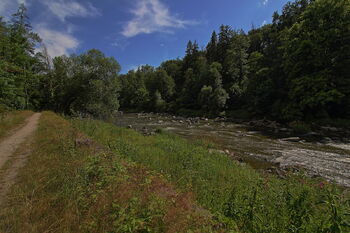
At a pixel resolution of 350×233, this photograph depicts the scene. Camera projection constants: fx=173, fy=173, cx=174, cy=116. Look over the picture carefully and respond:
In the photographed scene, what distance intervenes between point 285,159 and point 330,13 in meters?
23.7

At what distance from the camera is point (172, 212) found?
9.12 ft

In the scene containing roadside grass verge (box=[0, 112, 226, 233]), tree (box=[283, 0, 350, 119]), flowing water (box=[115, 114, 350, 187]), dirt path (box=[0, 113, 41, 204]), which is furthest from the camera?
tree (box=[283, 0, 350, 119])

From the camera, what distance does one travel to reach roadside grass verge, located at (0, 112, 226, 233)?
99.8 inches

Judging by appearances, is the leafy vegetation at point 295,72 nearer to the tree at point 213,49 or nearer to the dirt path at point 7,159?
the tree at point 213,49

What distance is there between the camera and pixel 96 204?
2939mm

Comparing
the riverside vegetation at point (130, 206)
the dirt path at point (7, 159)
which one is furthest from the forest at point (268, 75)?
the riverside vegetation at point (130, 206)

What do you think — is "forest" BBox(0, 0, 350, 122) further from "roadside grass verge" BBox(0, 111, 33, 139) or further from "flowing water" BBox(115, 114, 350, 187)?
"flowing water" BBox(115, 114, 350, 187)

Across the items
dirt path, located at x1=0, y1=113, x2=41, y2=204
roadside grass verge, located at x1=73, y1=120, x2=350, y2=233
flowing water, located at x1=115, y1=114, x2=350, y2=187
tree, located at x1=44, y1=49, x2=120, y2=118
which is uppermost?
tree, located at x1=44, y1=49, x2=120, y2=118

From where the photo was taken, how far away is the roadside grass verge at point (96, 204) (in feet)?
8.32

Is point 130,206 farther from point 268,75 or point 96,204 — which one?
point 268,75

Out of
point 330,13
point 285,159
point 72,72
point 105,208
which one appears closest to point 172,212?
point 105,208

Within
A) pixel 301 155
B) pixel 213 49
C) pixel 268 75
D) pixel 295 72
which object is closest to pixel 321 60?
pixel 295 72

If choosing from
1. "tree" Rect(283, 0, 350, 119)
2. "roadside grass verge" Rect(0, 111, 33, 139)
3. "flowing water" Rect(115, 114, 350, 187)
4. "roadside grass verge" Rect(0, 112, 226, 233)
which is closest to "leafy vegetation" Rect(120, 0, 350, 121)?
"tree" Rect(283, 0, 350, 119)

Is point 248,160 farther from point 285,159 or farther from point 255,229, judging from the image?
point 255,229
